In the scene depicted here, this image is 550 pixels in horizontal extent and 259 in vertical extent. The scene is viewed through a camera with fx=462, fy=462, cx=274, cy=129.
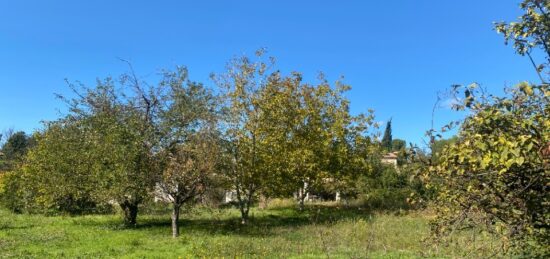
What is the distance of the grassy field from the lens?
13.6m

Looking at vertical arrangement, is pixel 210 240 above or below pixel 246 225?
below

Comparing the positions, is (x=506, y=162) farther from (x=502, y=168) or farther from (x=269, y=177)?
(x=269, y=177)

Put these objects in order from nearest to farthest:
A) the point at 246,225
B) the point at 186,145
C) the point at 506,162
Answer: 1. the point at 506,162
2. the point at 186,145
3. the point at 246,225

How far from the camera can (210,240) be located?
1694 cm

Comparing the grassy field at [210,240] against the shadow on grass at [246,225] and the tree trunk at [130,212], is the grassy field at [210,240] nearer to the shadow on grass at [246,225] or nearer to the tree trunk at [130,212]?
the shadow on grass at [246,225]

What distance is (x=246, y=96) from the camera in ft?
85.3

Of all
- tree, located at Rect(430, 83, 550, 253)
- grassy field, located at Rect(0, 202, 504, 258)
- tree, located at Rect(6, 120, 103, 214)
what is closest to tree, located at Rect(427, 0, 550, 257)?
tree, located at Rect(430, 83, 550, 253)

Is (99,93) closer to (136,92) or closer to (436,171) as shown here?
(136,92)

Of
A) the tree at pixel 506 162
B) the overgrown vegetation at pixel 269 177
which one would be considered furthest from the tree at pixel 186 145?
the tree at pixel 506 162

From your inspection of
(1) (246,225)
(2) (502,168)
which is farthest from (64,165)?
(2) (502,168)

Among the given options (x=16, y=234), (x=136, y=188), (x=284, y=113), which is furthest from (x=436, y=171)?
(x=284, y=113)

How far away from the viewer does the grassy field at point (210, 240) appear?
1360 cm

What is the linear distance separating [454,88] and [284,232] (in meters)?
16.0

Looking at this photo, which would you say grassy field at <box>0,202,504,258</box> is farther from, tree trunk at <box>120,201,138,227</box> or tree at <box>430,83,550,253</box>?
tree at <box>430,83,550,253</box>
